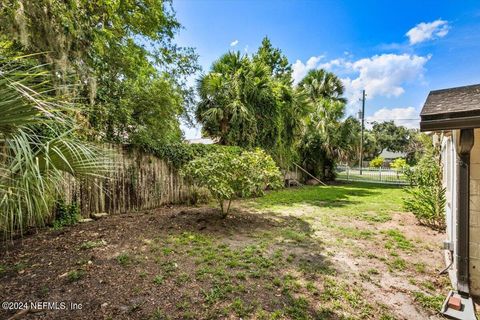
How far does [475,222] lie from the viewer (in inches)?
103

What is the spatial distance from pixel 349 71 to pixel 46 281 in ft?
61.4

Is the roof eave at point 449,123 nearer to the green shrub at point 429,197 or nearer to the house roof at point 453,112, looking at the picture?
the house roof at point 453,112

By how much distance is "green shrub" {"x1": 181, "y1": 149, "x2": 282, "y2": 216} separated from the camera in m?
5.33

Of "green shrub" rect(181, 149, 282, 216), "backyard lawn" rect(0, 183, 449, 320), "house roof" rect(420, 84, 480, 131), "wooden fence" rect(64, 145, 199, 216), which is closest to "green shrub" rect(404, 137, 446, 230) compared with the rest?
"backyard lawn" rect(0, 183, 449, 320)

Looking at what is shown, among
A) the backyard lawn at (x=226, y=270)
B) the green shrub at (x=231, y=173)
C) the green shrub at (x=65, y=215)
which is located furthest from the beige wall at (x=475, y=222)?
the green shrub at (x=65, y=215)

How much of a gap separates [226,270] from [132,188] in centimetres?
422

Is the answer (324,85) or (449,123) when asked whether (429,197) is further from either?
(324,85)

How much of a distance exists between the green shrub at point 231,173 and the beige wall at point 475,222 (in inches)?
141

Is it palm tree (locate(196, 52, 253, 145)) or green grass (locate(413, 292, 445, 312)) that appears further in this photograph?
palm tree (locate(196, 52, 253, 145))

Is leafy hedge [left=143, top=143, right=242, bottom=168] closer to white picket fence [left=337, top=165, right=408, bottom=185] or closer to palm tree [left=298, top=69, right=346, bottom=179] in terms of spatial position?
palm tree [left=298, top=69, right=346, bottom=179]

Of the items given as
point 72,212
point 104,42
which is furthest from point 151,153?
point 104,42

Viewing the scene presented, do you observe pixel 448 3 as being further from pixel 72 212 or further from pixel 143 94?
pixel 72 212

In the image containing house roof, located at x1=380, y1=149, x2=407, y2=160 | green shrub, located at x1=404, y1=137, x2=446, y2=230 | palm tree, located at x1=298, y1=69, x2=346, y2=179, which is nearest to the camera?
green shrub, located at x1=404, y1=137, x2=446, y2=230

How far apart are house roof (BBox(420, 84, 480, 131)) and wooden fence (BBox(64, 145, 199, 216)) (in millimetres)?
5264
